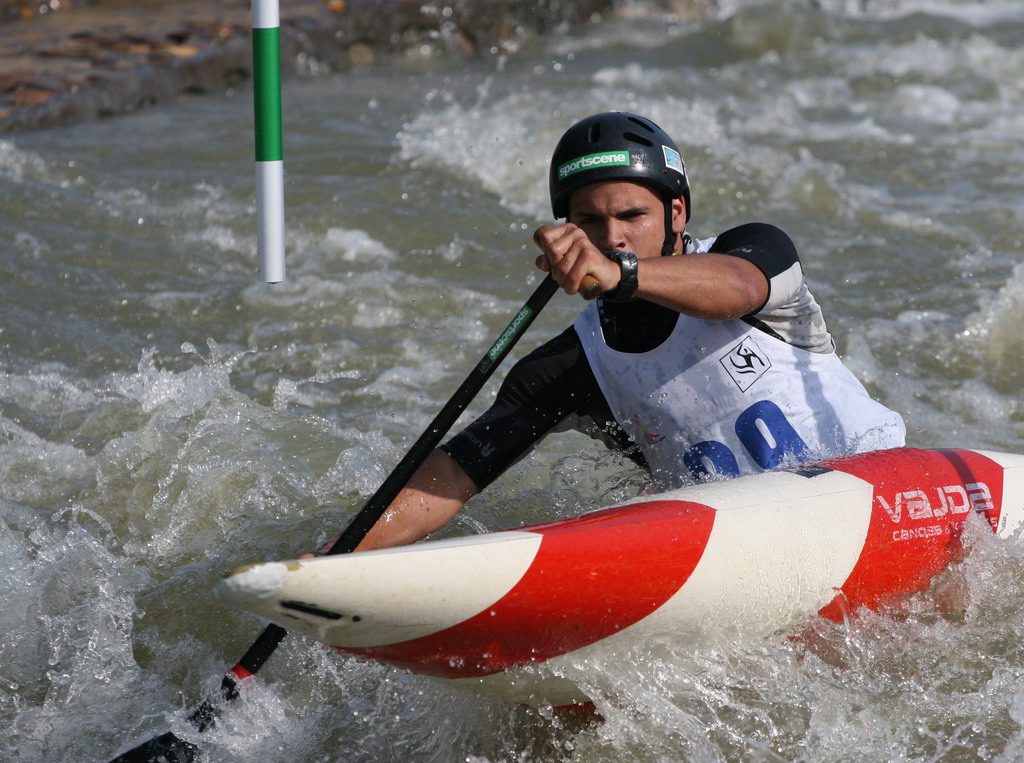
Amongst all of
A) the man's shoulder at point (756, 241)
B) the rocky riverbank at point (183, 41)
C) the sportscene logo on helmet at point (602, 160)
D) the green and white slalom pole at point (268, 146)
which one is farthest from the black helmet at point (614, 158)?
the rocky riverbank at point (183, 41)

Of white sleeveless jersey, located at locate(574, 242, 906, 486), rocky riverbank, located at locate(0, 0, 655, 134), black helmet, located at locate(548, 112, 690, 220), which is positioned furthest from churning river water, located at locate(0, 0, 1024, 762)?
black helmet, located at locate(548, 112, 690, 220)

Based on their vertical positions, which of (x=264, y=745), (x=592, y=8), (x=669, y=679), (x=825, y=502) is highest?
(x=592, y=8)

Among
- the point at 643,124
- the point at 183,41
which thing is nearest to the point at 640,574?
the point at 643,124

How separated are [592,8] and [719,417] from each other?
982 centimetres

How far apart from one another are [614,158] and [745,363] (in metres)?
0.65

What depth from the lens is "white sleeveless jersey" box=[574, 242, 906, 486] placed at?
3.24 meters

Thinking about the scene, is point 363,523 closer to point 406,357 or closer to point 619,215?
point 619,215

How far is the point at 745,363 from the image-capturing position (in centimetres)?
324

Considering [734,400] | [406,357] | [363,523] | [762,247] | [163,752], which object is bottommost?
[163,752]

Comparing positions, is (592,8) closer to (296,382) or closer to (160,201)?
(160,201)

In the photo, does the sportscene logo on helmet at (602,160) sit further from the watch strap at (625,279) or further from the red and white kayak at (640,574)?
the red and white kayak at (640,574)

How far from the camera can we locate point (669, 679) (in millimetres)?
2744

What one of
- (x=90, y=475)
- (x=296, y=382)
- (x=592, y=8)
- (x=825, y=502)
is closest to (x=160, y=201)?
(x=296, y=382)

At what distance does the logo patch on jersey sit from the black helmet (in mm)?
447
